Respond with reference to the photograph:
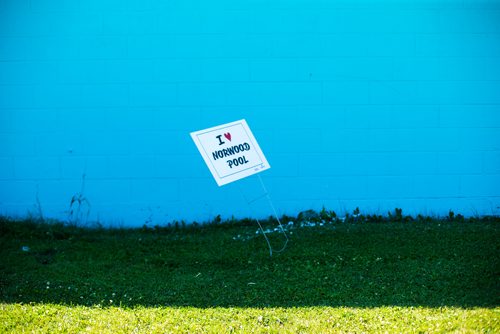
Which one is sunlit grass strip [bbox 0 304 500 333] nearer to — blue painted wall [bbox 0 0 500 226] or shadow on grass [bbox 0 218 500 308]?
shadow on grass [bbox 0 218 500 308]

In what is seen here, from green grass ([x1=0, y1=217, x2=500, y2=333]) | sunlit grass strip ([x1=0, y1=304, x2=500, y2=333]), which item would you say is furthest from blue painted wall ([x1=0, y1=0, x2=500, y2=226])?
sunlit grass strip ([x1=0, y1=304, x2=500, y2=333])

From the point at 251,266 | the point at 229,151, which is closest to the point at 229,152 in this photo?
the point at 229,151

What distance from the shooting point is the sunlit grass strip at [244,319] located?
3.84m

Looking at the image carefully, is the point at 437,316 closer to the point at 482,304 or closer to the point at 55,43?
the point at 482,304

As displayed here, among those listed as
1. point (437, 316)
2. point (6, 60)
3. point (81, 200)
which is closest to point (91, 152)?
point (81, 200)

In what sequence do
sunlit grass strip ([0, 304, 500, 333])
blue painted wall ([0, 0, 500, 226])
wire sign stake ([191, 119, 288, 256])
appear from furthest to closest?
1. blue painted wall ([0, 0, 500, 226])
2. wire sign stake ([191, 119, 288, 256])
3. sunlit grass strip ([0, 304, 500, 333])

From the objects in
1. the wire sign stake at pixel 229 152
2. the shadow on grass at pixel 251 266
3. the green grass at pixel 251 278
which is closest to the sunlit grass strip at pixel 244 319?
the green grass at pixel 251 278

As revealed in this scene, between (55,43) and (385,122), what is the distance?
3938 mm

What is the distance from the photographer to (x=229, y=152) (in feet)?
17.1

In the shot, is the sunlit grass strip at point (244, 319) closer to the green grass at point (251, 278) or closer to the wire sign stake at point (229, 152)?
the green grass at point (251, 278)

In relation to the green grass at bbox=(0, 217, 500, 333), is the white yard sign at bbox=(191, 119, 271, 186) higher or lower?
higher

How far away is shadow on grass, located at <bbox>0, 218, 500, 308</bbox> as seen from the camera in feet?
14.5

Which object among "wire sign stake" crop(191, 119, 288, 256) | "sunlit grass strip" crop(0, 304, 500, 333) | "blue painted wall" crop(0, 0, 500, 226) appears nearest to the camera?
"sunlit grass strip" crop(0, 304, 500, 333)

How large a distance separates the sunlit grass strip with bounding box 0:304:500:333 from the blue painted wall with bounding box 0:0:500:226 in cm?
240
